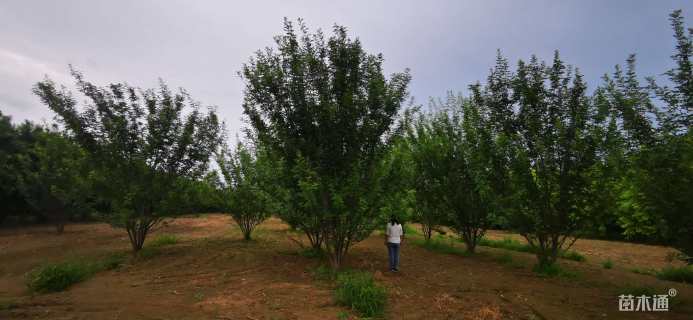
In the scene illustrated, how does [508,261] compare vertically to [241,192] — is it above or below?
below

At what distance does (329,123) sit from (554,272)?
7.07m

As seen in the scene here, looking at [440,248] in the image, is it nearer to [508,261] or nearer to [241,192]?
[508,261]

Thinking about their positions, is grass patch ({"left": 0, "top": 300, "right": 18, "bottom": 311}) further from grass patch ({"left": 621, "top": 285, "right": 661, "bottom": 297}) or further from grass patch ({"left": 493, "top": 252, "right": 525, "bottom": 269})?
grass patch ({"left": 621, "top": 285, "right": 661, "bottom": 297})

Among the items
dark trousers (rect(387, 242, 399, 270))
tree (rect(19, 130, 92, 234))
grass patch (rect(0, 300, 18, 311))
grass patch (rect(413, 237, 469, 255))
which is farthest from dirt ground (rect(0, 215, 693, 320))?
tree (rect(19, 130, 92, 234))

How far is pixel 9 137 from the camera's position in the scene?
24125 mm

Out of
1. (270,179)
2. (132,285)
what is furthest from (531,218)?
(132,285)

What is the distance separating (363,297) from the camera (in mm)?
6707

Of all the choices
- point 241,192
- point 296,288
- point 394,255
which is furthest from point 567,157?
point 241,192

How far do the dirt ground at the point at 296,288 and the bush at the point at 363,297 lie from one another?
0.19 m

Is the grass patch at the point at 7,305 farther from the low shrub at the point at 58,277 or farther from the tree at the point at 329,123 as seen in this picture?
the tree at the point at 329,123

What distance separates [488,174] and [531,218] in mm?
1655

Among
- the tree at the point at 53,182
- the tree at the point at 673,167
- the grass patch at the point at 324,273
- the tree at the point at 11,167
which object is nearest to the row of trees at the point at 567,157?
the tree at the point at 673,167

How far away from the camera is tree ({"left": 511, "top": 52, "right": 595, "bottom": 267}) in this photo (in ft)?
30.3

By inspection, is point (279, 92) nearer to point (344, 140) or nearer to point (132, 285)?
point (344, 140)
